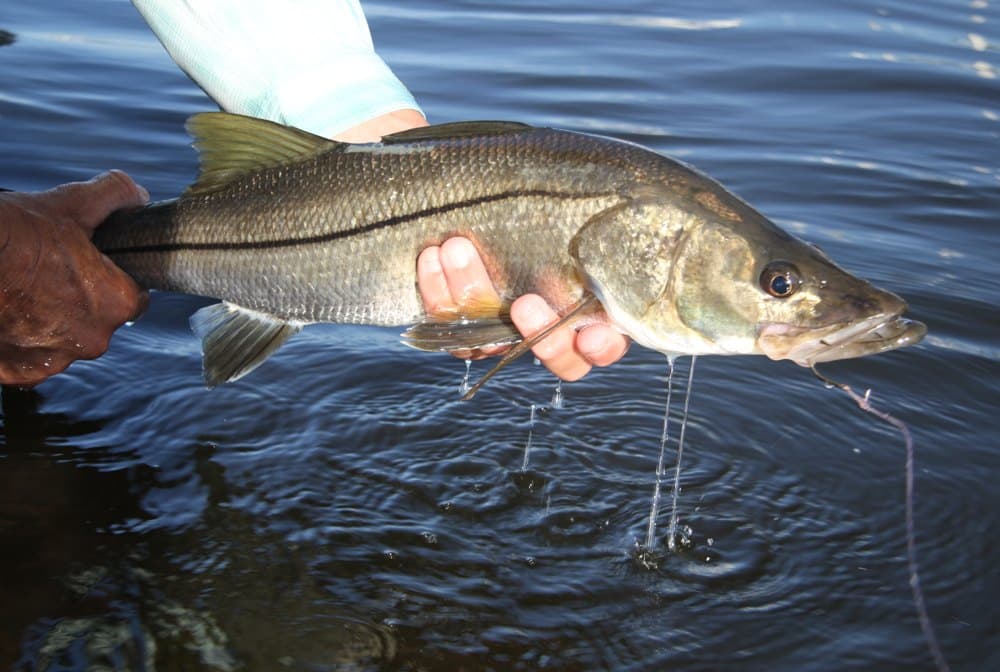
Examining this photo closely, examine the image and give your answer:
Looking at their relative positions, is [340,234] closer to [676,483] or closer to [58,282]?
[58,282]

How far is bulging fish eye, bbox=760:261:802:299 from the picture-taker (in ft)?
10.5

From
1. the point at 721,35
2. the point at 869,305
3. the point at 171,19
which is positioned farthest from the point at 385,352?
the point at 721,35

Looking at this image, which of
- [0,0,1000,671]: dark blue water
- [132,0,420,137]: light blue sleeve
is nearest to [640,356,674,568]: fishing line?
[0,0,1000,671]: dark blue water

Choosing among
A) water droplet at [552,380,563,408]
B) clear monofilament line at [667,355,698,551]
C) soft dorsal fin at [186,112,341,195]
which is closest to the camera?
soft dorsal fin at [186,112,341,195]

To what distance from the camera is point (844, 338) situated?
10.5ft

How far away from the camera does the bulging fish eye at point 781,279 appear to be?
3.20 m

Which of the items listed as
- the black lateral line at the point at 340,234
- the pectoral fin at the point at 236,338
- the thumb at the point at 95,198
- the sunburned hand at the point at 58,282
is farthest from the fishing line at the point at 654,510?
the thumb at the point at 95,198

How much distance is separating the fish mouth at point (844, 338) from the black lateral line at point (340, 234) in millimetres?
648

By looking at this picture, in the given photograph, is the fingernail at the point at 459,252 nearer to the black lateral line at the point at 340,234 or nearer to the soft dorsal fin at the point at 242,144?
the black lateral line at the point at 340,234

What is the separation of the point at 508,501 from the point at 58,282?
Result: 1695 mm

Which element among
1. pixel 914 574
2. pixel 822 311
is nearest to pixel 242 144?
pixel 822 311

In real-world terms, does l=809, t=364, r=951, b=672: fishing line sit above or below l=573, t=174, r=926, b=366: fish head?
below

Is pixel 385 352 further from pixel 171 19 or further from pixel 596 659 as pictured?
pixel 596 659

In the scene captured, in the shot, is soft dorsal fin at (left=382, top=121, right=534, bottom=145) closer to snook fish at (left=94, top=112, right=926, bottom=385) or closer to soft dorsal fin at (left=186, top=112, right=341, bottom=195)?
snook fish at (left=94, top=112, right=926, bottom=385)
